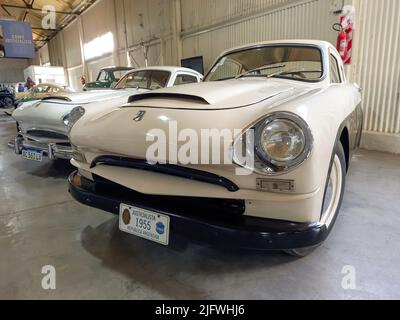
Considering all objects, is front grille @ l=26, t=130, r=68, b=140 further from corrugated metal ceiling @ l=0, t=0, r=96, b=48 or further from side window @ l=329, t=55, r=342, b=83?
corrugated metal ceiling @ l=0, t=0, r=96, b=48

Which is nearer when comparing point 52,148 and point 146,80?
point 52,148

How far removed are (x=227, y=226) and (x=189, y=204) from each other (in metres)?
0.24

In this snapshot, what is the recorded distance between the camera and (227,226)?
1.24 m

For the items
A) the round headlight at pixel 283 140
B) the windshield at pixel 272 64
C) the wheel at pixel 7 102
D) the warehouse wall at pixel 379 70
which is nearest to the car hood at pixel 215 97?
the round headlight at pixel 283 140

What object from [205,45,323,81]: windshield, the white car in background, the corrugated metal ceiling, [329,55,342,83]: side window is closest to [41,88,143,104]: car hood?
the white car in background

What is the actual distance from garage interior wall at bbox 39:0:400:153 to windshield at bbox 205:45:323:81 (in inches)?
99.1

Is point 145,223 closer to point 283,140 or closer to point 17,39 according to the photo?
point 283,140

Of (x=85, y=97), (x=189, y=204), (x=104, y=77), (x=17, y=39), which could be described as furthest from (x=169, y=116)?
(x=17, y=39)

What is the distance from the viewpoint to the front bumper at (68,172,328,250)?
1.21 metres

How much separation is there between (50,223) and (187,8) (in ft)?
24.5

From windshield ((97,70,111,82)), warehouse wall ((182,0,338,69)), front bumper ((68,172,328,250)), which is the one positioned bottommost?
front bumper ((68,172,328,250))

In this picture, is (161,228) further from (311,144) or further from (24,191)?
(24,191)

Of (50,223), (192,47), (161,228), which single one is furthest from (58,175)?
(192,47)

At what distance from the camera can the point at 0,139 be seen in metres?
6.63
